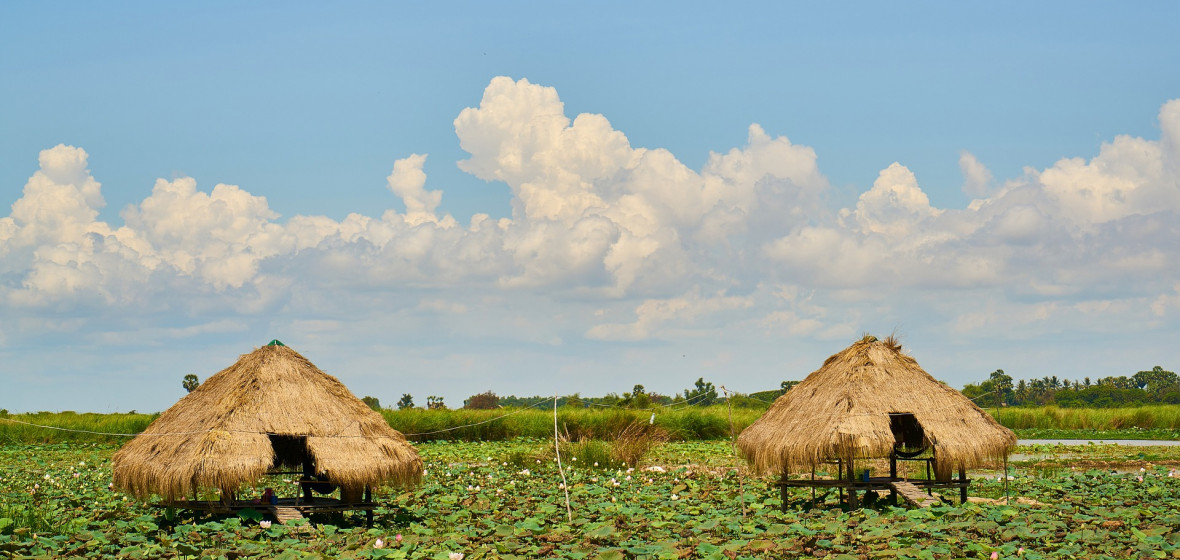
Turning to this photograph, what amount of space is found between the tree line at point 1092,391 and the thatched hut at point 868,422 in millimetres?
39125

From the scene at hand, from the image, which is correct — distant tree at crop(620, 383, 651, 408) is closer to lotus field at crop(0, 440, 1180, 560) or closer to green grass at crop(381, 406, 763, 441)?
green grass at crop(381, 406, 763, 441)

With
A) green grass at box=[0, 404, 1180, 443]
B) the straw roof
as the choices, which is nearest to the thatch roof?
the straw roof

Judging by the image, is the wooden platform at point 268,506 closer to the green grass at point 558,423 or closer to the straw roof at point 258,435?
the straw roof at point 258,435

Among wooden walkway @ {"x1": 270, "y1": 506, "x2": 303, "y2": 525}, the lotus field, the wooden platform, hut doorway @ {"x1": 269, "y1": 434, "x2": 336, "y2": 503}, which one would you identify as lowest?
the lotus field

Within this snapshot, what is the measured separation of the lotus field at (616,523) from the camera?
30.8 feet

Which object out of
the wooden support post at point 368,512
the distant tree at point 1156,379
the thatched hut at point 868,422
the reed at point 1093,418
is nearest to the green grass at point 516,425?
the reed at point 1093,418

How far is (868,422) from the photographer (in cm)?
1234

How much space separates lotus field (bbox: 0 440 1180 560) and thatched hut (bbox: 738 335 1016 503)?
0.65 meters

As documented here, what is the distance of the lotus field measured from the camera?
9.38 m

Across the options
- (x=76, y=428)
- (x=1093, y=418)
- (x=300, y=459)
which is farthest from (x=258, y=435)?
(x=1093, y=418)

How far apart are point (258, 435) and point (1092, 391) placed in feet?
207

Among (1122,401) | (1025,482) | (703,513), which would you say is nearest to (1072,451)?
(1025,482)

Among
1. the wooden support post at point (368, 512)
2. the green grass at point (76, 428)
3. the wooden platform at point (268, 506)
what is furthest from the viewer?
the green grass at point (76, 428)

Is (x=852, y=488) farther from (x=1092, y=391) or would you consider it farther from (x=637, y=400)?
(x=1092, y=391)
